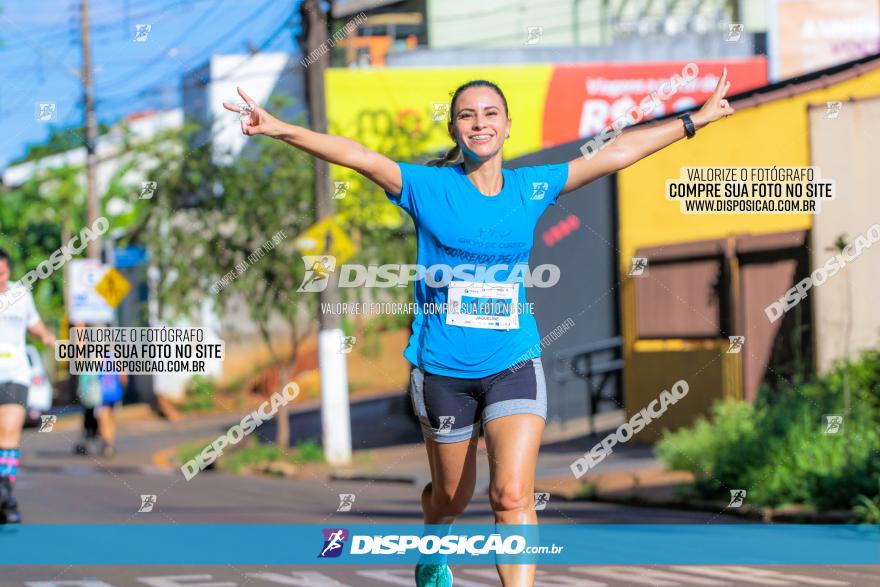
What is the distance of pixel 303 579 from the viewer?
8344 mm

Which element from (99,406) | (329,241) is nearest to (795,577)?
(329,241)

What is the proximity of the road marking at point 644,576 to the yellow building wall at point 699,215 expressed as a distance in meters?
8.05

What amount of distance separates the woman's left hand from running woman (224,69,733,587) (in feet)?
2.11

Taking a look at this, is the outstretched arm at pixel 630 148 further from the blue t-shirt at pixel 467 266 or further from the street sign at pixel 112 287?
the street sign at pixel 112 287

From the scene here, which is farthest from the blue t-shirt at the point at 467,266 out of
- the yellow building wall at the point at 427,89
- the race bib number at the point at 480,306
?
the yellow building wall at the point at 427,89

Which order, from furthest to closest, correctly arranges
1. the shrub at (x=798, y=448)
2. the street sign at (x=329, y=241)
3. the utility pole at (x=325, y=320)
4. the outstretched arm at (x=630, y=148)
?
the utility pole at (x=325, y=320) < the street sign at (x=329, y=241) < the shrub at (x=798, y=448) < the outstretched arm at (x=630, y=148)

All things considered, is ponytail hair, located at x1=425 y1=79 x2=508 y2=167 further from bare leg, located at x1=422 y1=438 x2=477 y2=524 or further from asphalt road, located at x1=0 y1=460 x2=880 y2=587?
asphalt road, located at x1=0 y1=460 x2=880 y2=587

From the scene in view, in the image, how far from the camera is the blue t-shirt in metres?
6.10

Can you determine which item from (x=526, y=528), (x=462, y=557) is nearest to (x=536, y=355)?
(x=526, y=528)

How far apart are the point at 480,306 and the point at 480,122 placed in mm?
712

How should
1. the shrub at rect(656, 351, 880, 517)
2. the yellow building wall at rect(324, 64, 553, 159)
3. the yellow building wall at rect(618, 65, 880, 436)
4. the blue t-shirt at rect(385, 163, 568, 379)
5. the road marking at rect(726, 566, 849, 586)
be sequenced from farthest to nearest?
the yellow building wall at rect(324, 64, 553, 159) < the yellow building wall at rect(618, 65, 880, 436) < the shrub at rect(656, 351, 880, 517) < the road marking at rect(726, 566, 849, 586) < the blue t-shirt at rect(385, 163, 568, 379)

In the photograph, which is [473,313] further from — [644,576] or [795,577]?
[795,577]

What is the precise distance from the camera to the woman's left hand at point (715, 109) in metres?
6.41

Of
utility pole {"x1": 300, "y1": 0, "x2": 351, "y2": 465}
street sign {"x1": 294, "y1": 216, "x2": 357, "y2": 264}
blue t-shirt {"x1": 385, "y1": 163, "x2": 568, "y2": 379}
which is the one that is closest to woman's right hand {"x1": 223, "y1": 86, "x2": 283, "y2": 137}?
blue t-shirt {"x1": 385, "y1": 163, "x2": 568, "y2": 379}
